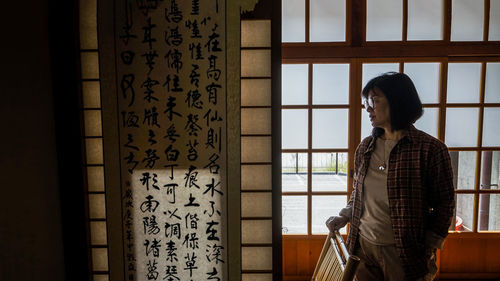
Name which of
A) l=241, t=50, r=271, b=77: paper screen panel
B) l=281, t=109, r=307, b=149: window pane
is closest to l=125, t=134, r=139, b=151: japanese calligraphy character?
l=241, t=50, r=271, b=77: paper screen panel

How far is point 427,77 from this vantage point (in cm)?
250

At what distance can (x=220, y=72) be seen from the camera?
1.37 m

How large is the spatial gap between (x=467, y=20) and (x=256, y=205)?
2662 mm

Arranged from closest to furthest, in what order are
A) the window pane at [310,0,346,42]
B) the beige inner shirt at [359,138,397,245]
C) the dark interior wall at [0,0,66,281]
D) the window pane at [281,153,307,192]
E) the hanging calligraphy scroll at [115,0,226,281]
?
the dark interior wall at [0,0,66,281] < the hanging calligraphy scroll at [115,0,226,281] < the beige inner shirt at [359,138,397,245] < the window pane at [310,0,346,42] < the window pane at [281,153,307,192]

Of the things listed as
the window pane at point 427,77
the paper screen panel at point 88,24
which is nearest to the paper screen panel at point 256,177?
the paper screen panel at point 88,24

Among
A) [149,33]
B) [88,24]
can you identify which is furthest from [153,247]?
[88,24]

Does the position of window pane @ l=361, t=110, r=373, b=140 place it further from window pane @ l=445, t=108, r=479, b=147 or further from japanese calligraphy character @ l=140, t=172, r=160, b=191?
japanese calligraphy character @ l=140, t=172, r=160, b=191

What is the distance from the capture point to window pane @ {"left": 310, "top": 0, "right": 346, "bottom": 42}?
244 cm

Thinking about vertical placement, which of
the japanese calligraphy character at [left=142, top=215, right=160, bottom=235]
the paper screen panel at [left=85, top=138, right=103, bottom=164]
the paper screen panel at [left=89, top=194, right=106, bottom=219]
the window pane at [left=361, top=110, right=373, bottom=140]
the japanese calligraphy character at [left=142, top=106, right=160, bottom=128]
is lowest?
the japanese calligraphy character at [left=142, top=215, right=160, bottom=235]

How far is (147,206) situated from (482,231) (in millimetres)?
3166

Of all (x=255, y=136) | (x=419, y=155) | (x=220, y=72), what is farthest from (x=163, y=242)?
(x=419, y=155)

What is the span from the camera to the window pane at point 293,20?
2.44m

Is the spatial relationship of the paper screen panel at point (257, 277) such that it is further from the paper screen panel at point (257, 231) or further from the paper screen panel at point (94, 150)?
the paper screen panel at point (94, 150)

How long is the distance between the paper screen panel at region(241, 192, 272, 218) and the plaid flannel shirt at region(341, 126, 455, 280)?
2.21 ft
